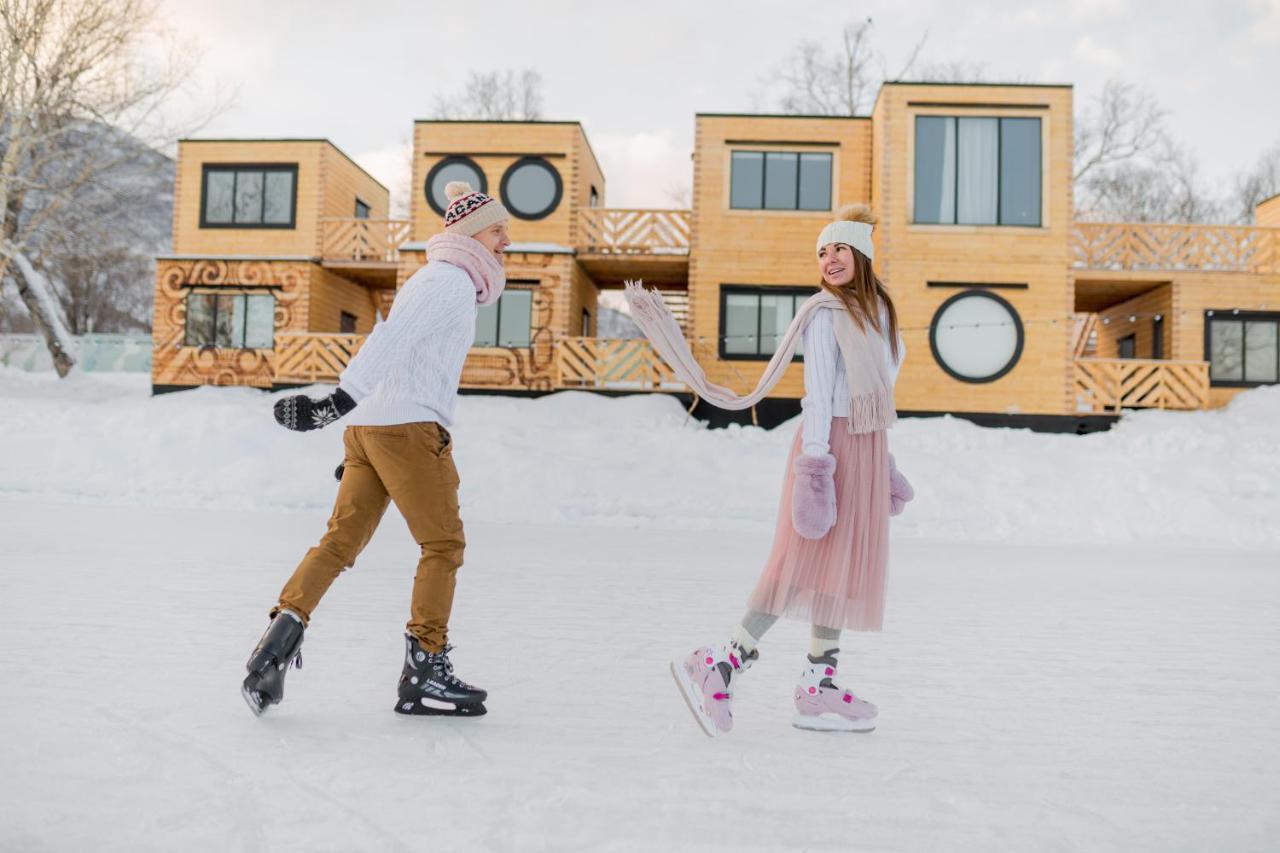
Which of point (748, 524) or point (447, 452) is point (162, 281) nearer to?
point (748, 524)

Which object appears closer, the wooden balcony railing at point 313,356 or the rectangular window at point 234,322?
the wooden balcony railing at point 313,356

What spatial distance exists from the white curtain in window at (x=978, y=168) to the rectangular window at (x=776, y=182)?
8.31 feet

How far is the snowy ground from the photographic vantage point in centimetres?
220

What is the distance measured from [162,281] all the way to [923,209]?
16673 millimetres

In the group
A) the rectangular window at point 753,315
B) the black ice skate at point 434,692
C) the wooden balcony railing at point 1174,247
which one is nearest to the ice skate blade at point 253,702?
the black ice skate at point 434,692

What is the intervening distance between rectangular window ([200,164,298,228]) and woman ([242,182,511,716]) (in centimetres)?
1936

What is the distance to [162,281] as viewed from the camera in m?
20.2

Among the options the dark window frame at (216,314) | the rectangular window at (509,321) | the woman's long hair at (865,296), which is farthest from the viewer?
the dark window frame at (216,314)

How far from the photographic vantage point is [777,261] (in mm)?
17484

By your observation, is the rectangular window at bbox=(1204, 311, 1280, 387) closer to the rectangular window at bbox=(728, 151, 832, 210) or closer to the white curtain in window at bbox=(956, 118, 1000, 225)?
the white curtain in window at bbox=(956, 118, 1000, 225)

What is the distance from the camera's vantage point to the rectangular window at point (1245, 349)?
17844 millimetres

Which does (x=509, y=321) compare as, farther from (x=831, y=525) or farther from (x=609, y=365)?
(x=831, y=525)

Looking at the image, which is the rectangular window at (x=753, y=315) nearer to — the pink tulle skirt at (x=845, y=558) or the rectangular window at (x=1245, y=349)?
the rectangular window at (x=1245, y=349)

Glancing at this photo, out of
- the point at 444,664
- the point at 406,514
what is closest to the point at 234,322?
the point at 406,514
